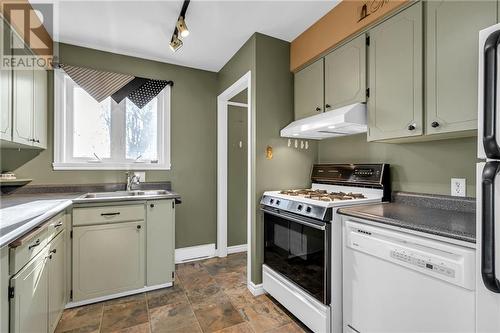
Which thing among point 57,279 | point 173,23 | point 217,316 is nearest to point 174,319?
point 217,316

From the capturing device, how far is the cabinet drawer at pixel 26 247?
1.14 m

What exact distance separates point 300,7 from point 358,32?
53cm

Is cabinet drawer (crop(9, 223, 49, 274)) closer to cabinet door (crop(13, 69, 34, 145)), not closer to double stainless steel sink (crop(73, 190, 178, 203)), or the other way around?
double stainless steel sink (crop(73, 190, 178, 203))

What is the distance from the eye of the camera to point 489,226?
0.92 metres

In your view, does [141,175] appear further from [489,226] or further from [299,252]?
[489,226]

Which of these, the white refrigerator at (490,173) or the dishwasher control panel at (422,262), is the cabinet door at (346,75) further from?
the dishwasher control panel at (422,262)

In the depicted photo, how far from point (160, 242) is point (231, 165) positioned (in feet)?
4.64

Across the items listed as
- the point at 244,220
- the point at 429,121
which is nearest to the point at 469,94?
the point at 429,121

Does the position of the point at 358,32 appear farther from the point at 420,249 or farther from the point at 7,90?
the point at 7,90

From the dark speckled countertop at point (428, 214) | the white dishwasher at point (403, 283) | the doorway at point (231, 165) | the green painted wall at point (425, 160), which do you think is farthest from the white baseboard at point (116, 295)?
the green painted wall at point (425, 160)

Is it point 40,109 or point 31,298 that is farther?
point 40,109

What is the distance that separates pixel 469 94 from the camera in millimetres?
1293

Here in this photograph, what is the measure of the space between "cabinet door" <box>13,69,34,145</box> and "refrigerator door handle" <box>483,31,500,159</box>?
2.77 meters

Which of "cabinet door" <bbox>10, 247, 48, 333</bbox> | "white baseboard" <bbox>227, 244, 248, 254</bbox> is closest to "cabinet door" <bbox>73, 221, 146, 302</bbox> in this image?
"cabinet door" <bbox>10, 247, 48, 333</bbox>
